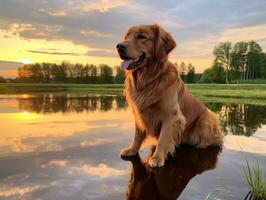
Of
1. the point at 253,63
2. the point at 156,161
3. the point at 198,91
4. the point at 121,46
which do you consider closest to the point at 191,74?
the point at 253,63

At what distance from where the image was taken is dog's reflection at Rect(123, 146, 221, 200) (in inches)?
131

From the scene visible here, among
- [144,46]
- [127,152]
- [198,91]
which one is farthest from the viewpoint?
[198,91]

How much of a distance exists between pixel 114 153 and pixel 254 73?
102 m

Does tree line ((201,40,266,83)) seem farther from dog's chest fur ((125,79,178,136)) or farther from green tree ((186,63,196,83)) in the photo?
dog's chest fur ((125,79,178,136))

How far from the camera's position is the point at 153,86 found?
4.80m

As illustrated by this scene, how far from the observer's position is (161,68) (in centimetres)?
485

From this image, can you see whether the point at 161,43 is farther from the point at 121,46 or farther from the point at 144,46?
the point at 121,46

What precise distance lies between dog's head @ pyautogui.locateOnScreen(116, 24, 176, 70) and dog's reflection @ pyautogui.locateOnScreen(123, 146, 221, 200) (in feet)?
4.65

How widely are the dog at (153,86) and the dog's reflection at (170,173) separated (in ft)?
0.65

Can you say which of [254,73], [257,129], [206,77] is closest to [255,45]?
[254,73]

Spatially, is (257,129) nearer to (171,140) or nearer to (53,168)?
(171,140)

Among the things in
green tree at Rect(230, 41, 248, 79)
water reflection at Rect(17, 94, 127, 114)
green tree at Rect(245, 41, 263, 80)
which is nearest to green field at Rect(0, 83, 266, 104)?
water reflection at Rect(17, 94, 127, 114)

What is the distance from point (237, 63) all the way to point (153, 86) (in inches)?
3707

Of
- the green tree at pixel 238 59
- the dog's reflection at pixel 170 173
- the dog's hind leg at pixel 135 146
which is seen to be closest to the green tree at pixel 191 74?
the green tree at pixel 238 59
